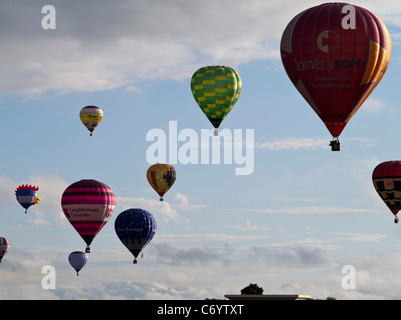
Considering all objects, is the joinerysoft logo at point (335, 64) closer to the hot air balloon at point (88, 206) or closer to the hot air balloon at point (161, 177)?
the hot air balloon at point (88, 206)

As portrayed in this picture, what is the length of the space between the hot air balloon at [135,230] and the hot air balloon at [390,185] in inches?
994

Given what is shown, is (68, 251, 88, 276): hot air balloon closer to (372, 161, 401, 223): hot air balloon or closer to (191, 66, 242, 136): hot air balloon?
(191, 66, 242, 136): hot air balloon

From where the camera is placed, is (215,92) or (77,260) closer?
(215,92)

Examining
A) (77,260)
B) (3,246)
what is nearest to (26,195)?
(3,246)

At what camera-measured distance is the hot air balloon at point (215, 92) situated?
293ft

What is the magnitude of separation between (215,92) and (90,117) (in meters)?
30.4

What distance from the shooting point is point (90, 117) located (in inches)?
4552

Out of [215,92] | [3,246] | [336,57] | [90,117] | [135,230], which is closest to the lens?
[336,57]

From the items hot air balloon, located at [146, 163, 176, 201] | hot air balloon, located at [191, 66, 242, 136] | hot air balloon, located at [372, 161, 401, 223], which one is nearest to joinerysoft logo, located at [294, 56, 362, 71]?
hot air balloon, located at [191, 66, 242, 136]

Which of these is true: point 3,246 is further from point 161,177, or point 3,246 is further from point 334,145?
point 334,145

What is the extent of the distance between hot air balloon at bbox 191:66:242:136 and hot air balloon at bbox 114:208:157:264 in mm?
16205

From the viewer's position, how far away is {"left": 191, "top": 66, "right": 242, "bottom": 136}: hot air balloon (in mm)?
89375

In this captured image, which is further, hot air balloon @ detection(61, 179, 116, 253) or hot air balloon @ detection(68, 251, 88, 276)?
hot air balloon @ detection(68, 251, 88, 276)
